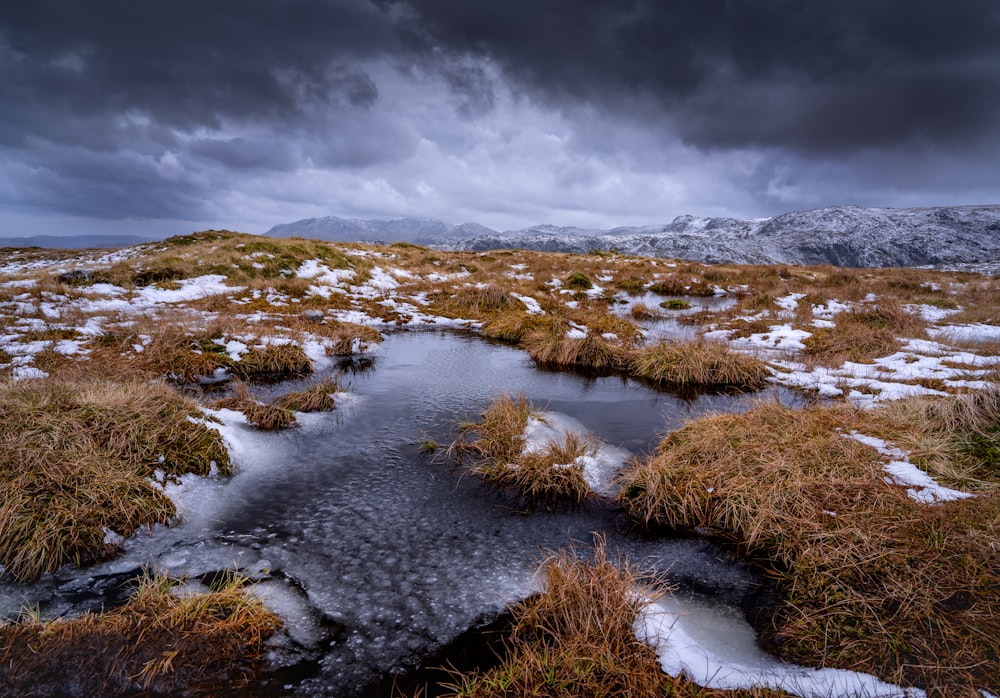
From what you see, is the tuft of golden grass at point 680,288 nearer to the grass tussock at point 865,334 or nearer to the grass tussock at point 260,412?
the grass tussock at point 865,334

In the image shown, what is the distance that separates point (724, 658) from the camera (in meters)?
4.15

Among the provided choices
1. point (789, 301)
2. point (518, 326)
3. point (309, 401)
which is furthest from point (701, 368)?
point (789, 301)

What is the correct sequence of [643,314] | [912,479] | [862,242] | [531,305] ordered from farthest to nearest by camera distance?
[862,242], [531,305], [643,314], [912,479]

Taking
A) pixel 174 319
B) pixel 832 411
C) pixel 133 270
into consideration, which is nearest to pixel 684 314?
pixel 832 411

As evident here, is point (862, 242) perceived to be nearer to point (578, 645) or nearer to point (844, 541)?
point (844, 541)

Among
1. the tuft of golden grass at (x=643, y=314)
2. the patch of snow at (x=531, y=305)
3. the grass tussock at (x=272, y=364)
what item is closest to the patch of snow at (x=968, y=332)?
the tuft of golden grass at (x=643, y=314)

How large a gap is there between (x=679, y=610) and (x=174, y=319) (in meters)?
16.6

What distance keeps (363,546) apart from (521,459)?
2982mm

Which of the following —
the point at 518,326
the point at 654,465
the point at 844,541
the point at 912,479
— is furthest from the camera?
the point at 518,326

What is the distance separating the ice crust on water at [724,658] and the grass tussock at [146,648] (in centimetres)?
400

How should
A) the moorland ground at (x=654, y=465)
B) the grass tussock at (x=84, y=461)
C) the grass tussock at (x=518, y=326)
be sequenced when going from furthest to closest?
the grass tussock at (x=518, y=326), the grass tussock at (x=84, y=461), the moorland ground at (x=654, y=465)

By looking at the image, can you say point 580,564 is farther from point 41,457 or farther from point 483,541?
point 41,457

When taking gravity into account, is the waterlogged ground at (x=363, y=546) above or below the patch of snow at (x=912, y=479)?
below

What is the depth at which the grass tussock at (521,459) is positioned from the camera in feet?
23.2
